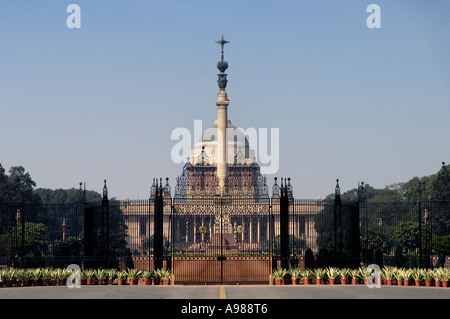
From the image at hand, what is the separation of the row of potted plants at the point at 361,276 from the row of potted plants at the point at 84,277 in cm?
654

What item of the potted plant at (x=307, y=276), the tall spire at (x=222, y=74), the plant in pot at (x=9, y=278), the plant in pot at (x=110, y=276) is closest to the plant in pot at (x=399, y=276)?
the potted plant at (x=307, y=276)

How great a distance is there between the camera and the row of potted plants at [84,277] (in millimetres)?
37062

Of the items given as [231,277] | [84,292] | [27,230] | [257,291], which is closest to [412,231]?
[231,277]

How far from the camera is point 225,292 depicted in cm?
Answer: 3297

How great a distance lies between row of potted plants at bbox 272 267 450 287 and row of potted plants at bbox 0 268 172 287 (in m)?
6.54

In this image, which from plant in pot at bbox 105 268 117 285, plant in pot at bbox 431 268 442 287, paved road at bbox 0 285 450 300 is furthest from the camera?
plant in pot at bbox 105 268 117 285

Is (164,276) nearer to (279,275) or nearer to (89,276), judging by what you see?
(89,276)

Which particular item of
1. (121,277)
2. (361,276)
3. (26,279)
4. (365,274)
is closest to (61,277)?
(26,279)

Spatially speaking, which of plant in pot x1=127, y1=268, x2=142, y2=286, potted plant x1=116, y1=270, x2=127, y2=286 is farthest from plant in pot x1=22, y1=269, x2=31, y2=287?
plant in pot x1=127, y1=268, x2=142, y2=286

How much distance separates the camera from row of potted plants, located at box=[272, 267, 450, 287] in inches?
1438

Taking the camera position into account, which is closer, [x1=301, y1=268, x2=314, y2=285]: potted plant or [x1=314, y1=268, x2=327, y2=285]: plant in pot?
[x1=314, y1=268, x2=327, y2=285]: plant in pot

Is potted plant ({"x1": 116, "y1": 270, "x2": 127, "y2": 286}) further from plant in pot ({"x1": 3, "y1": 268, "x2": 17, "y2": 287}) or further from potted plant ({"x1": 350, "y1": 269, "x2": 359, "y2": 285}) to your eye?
potted plant ({"x1": 350, "y1": 269, "x2": 359, "y2": 285})

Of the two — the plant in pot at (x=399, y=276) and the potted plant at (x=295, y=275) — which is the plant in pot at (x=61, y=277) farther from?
the plant in pot at (x=399, y=276)
